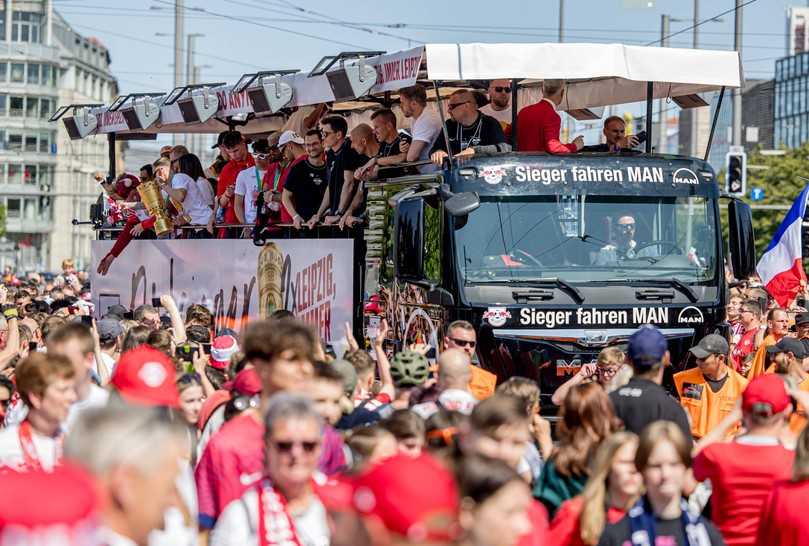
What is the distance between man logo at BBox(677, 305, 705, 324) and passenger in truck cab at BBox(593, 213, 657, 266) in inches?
20.6

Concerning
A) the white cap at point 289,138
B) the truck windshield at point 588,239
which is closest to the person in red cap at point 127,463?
the truck windshield at point 588,239

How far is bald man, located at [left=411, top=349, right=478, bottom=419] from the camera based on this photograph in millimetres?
7691

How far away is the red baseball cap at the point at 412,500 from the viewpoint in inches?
139

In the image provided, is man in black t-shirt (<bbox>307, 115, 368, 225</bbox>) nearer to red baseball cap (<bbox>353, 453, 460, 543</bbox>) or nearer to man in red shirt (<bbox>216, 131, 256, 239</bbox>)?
man in red shirt (<bbox>216, 131, 256, 239</bbox>)

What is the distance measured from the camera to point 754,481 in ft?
21.9

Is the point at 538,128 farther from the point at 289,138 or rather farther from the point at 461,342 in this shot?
the point at 289,138

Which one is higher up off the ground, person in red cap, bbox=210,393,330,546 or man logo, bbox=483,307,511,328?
man logo, bbox=483,307,511,328

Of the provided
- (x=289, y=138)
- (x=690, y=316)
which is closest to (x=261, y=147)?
(x=289, y=138)

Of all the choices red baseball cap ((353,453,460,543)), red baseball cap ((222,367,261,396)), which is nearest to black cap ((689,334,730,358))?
red baseball cap ((222,367,261,396))

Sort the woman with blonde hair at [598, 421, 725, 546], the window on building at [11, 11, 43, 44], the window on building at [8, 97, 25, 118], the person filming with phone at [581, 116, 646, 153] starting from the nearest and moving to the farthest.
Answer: the woman with blonde hair at [598, 421, 725, 546] → the person filming with phone at [581, 116, 646, 153] → the window on building at [8, 97, 25, 118] → the window on building at [11, 11, 43, 44]

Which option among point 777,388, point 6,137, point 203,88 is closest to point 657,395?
point 777,388

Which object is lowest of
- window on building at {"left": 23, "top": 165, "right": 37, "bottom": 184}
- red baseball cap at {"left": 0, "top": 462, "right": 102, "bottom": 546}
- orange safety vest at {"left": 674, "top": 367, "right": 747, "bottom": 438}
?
orange safety vest at {"left": 674, "top": 367, "right": 747, "bottom": 438}

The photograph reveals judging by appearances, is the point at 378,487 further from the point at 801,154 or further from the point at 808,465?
the point at 801,154

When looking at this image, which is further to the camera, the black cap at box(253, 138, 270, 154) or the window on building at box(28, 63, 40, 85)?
the window on building at box(28, 63, 40, 85)
